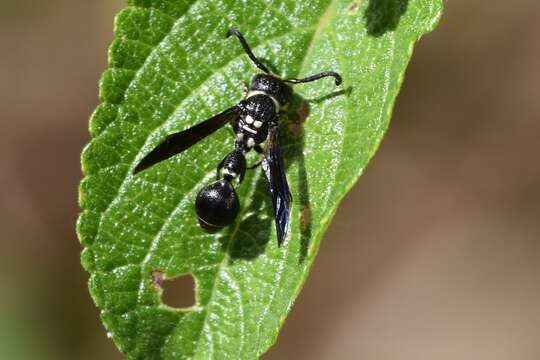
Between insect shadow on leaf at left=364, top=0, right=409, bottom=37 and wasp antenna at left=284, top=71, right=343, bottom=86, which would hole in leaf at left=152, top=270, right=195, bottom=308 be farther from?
insect shadow on leaf at left=364, top=0, right=409, bottom=37

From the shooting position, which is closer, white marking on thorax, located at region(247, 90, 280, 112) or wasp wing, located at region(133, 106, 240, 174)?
wasp wing, located at region(133, 106, 240, 174)

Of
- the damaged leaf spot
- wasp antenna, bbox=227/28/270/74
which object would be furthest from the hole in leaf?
wasp antenna, bbox=227/28/270/74

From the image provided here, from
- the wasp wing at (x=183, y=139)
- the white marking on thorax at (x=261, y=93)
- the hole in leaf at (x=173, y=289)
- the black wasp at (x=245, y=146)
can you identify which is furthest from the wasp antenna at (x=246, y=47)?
the hole in leaf at (x=173, y=289)

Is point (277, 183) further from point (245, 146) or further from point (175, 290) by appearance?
point (175, 290)

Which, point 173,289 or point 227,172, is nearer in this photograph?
point 173,289

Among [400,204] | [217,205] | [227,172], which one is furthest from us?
[400,204]

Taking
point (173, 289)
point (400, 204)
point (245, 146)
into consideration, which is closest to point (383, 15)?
point (245, 146)

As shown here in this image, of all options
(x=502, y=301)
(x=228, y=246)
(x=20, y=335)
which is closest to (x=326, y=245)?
(x=502, y=301)
